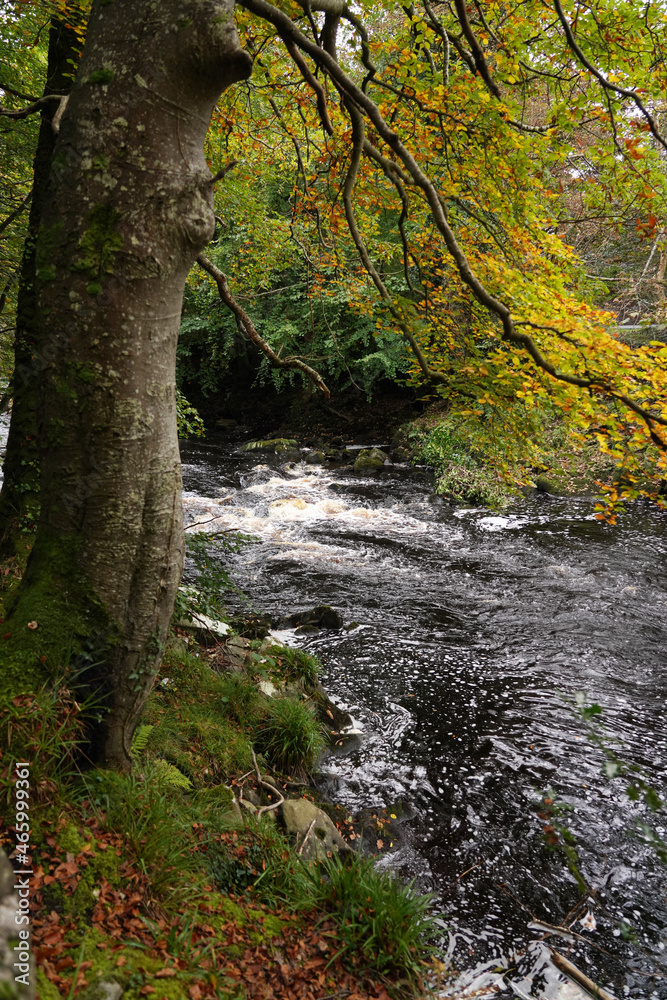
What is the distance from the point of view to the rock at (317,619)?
688cm

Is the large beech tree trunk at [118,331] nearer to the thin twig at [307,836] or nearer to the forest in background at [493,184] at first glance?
the forest in background at [493,184]

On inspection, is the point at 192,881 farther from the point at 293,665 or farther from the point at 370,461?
the point at 370,461

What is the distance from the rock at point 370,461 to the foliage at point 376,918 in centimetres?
1155

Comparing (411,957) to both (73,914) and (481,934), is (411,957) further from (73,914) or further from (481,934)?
(73,914)

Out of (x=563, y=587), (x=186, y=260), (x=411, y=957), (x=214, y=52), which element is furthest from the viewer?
(x=563, y=587)

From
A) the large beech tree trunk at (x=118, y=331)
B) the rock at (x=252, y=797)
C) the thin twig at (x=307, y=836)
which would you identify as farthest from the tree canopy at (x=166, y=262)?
the thin twig at (x=307, y=836)

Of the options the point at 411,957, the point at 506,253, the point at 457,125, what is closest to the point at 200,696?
the point at 411,957

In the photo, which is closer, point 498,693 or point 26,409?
point 26,409

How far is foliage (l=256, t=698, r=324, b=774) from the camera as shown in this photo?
13.8 ft

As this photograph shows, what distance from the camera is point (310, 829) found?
3.46 m

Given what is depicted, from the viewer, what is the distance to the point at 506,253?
14.7 ft

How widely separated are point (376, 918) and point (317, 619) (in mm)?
4300

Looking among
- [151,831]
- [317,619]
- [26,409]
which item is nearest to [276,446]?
[317,619]

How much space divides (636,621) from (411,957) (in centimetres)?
573
